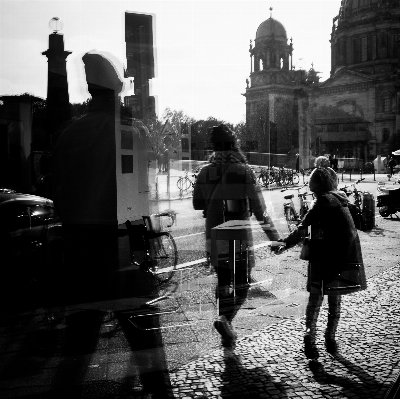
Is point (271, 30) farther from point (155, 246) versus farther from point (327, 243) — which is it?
point (155, 246)

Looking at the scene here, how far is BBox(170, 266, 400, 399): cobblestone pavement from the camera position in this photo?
2953 millimetres

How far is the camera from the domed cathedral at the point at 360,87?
6219 mm

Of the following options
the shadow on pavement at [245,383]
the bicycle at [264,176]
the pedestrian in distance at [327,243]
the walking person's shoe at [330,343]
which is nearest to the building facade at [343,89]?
the bicycle at [264,176]

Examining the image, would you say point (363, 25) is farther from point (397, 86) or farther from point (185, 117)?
point (185, 117)

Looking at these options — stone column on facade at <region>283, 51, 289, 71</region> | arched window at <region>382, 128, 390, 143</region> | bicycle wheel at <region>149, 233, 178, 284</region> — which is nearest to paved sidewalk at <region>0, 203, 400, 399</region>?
bicycle wheel at <region>149, 233, 178, 284</region>

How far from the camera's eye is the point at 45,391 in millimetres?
2916

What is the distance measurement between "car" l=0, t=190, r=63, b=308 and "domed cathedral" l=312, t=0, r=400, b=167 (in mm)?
3147

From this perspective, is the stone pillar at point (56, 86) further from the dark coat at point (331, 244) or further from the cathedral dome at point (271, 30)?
the dark coat at point (331, 244)

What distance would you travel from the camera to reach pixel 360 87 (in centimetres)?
763

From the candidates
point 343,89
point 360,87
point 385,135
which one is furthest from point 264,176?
point 385,135

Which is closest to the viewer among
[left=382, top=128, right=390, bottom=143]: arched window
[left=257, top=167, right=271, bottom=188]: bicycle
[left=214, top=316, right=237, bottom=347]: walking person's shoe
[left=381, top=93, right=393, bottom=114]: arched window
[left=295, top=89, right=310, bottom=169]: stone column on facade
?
[left=214, top=316, right=237, bottom=347]: walking person's shoe

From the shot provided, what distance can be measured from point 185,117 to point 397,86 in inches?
271

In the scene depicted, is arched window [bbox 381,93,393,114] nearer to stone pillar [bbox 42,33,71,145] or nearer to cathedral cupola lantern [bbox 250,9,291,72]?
cathedral cupola lantern [bbox 250,9,291,72]

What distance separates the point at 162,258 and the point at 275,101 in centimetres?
216
